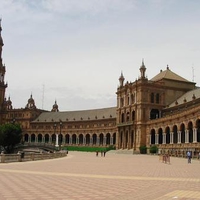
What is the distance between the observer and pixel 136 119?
9988cm

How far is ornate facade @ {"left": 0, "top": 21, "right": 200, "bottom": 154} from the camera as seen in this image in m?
76.2

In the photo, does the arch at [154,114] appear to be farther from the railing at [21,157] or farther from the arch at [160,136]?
the railing at [21,157]

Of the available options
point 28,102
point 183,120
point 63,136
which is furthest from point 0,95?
point 183,120

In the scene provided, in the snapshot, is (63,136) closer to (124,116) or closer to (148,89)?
(124,116)

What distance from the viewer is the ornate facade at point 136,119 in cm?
7619

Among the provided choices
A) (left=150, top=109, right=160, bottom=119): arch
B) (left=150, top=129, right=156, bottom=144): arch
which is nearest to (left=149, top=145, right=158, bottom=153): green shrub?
(left=150, top=129, right=156, bottom=144): arch

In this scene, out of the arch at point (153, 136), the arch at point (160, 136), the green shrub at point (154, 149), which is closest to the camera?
the green shrub at point (154, 149)

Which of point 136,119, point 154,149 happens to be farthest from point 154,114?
point 154,149

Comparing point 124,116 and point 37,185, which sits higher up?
point 124,116

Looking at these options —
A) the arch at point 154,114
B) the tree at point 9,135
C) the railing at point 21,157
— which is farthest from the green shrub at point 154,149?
the railing at point 21,157

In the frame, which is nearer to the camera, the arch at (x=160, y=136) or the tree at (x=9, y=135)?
the tree at (x=9, y=135)

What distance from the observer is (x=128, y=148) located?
10144 centimetres

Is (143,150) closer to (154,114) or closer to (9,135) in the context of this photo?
(154,114)

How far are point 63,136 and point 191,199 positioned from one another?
434 ft
